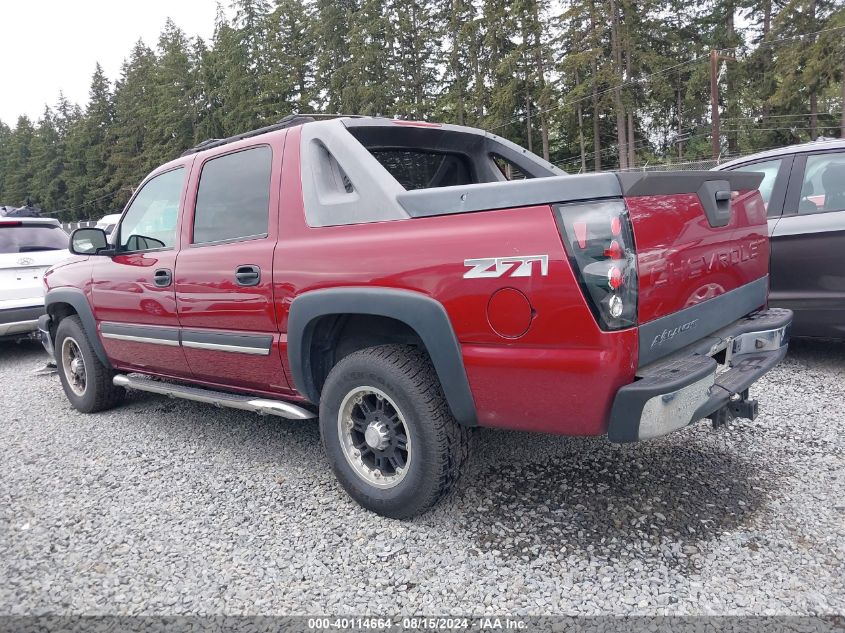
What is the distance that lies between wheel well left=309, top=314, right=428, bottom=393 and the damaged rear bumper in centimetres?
97

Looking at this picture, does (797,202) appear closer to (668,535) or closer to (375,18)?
(668,535)

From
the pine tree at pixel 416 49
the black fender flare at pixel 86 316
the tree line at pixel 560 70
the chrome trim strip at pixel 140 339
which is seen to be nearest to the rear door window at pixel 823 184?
the chrome trim strip at pixel 140 339

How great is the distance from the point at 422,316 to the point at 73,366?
3868 millimetres

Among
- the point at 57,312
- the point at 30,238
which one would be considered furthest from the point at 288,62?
the point at 57,312

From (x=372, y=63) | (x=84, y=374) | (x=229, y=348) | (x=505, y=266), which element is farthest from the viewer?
(x=372, y=63)

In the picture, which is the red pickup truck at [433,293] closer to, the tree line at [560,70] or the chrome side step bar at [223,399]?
the chrome side step bar at [223,399]

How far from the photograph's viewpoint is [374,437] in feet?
9.17

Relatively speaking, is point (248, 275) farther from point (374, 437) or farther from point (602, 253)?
point (602, 253)

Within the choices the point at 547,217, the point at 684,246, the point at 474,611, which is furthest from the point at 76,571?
the point at 684,246

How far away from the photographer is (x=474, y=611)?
2184mm

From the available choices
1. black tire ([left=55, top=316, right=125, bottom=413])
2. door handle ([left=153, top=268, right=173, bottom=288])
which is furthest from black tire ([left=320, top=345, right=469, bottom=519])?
black tire ([left=55, top=316, right=125, bottom=413])

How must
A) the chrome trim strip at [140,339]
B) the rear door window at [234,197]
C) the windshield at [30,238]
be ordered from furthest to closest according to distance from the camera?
→ the windshield at [30,238] < the chrome trim strip at [140,339] < the rear door window at [234,197]

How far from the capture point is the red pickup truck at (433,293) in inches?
85.0

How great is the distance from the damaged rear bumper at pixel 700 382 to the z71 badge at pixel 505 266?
1.77ft
